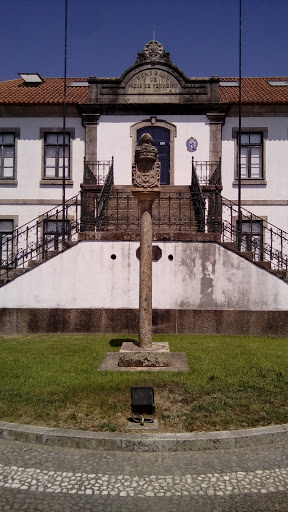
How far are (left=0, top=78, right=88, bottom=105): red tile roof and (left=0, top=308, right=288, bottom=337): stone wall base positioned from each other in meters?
9.76

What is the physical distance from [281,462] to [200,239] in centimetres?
709

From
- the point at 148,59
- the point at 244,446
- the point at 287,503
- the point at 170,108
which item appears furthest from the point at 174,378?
the point at 148,59

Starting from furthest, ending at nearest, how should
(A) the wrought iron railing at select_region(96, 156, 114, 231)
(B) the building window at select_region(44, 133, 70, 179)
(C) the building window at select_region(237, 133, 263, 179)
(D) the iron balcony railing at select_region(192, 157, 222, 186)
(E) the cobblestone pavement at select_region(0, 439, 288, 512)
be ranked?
1. (B) the building window at select_region(44, 133, 70, 179)
2. (C) the building window at select_region(237, 133, 263, 179)
3. (D) the iron balcony railing at select_region(192, 157, 222, 186)
4. (A) the wrought iron railing at select_region(96, 156, 114, 231)
5. (E) the cobblestone pavement at select_region(0, 439, 288, 512)

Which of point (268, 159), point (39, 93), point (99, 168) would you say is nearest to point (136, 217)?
point (99, 168)

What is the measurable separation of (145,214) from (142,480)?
4.90 meters

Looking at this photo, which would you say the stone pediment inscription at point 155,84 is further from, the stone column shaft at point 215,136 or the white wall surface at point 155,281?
the white wall surface at point 155,281

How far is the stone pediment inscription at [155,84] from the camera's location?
55.7 feet

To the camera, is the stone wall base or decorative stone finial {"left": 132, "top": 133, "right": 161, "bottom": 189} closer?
decorative stone finial {"left": 132, "top": 133, "right": 161, "bottom": 189}

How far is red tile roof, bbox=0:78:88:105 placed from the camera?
17.4 meters

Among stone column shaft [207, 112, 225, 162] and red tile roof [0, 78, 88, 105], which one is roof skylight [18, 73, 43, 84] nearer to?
red tile roof [0, 78, 88, 105]

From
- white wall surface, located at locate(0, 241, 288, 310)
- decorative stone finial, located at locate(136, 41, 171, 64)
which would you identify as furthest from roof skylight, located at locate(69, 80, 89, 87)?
white wall surface, located at locate(0, 241, 288, 310)

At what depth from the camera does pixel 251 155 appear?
17.5 metres

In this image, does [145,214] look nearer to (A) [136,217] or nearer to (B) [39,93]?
(A) [136,217]

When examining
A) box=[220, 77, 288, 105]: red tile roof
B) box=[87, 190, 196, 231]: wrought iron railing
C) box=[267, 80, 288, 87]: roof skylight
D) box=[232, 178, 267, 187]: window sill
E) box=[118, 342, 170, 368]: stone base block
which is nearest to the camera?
box=[118, 342, 170, 368]: stone base block
